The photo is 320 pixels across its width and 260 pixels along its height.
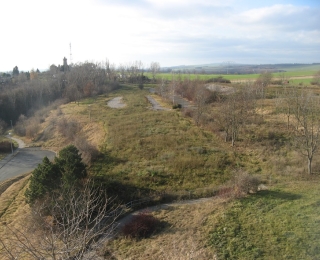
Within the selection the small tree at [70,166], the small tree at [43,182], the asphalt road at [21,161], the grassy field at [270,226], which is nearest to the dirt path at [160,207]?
the grassy field at [270,226]

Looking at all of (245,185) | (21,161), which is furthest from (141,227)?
(21,161)

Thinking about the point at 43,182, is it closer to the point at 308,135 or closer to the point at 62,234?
the point at 62,234

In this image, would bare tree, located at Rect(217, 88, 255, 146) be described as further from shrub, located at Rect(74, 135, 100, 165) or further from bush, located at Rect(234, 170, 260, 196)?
shrub, located at Rect(74, 135, 100, 165)

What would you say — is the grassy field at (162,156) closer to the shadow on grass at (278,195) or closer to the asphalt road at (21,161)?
the shadow on grass at (278,195)

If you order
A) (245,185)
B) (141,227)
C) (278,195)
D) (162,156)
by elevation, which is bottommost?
(141,227)

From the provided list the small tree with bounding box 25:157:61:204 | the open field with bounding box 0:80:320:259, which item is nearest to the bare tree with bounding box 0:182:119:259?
the small tree with bounding box 25:157:61:204

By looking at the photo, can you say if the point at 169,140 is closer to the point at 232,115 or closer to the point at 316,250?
the point at 232,115
